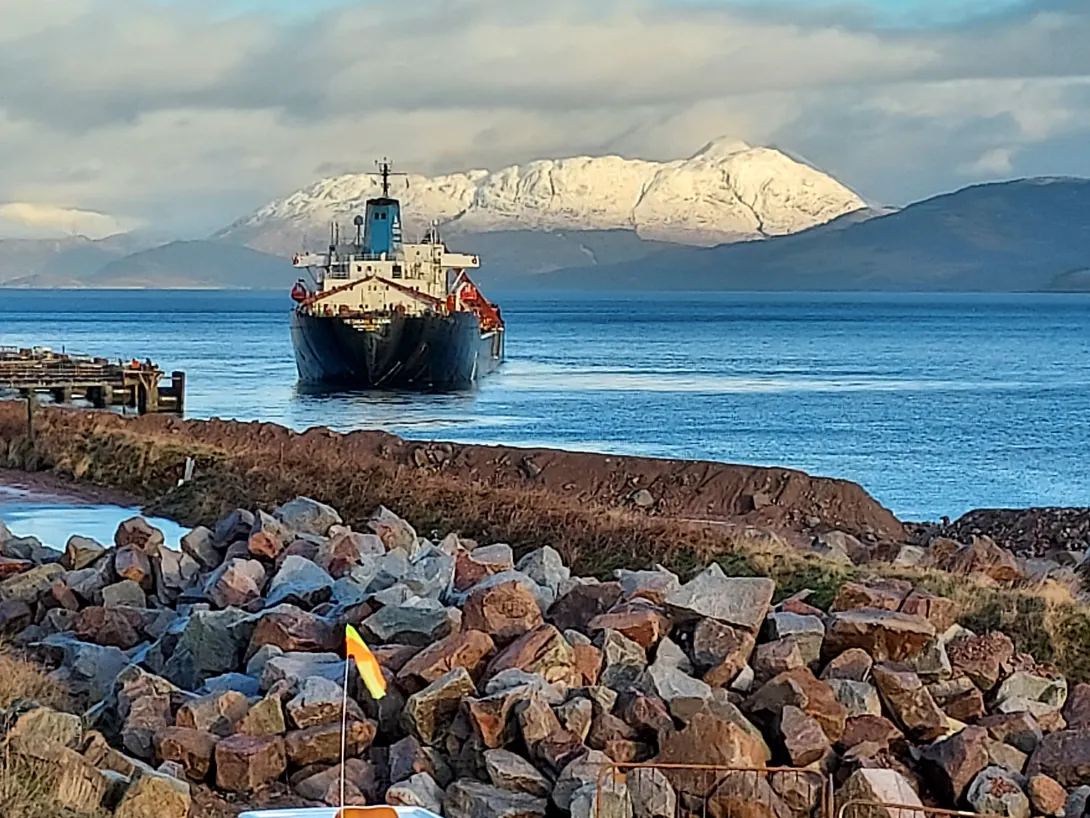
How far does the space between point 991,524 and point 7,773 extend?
62.2 ft

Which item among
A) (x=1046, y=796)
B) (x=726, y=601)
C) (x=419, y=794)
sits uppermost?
(x=726, y=601)

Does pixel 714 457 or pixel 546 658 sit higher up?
pixel 546 658

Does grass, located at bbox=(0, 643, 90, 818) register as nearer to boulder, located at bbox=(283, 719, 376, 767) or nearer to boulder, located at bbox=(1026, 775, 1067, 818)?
boulder, located at bbox=(283, 719, 376, 767)

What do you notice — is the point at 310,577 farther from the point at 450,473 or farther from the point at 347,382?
the point at 347,382

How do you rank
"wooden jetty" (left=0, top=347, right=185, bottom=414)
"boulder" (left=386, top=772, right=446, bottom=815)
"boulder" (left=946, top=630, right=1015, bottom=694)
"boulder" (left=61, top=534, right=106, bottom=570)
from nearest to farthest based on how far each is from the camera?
"boulder" (left=386, top=772, right=446, bottom=815) < "boulder" (left=946, top=630, right=1015, bottom=694) < "boulder" (left=61, top=534, right=106, bottom=570) < "wooden jetty" (left=0, top=347, right=185, bottom=414)

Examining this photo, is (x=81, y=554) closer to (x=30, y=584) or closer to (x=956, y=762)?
(x=30, y=584)

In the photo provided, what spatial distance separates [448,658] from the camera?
28.3ft

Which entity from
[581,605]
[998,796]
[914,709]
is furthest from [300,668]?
[998,796]

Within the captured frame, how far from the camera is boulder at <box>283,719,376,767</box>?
26.3ft

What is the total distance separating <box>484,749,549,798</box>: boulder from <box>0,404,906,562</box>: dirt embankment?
21.1ft

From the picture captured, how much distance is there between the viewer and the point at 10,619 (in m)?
11.6

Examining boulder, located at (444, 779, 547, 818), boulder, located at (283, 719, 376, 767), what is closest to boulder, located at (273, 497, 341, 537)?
boulder, located at (283, 719, 376, 767)

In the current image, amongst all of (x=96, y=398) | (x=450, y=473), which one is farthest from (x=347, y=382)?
(x=450, y=473)

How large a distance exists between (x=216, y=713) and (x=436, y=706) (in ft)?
3.78
